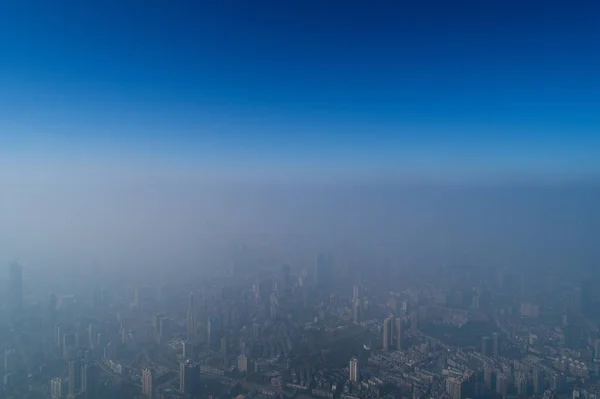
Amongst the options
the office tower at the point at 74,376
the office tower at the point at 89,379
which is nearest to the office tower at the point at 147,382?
the office tower at the point at 89,379

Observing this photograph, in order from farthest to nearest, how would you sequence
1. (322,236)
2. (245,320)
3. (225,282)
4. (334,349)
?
(322,236) → (225,282) → (245,320) → (334,349)

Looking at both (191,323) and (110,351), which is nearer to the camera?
(110,351)

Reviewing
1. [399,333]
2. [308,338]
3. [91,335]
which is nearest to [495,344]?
[399,333]

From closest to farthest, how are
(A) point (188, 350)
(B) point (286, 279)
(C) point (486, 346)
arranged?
(A) point (188, 350) → (C) point (486, 346) → (B) point (286, 279)

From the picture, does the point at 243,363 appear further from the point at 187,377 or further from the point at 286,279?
the point at 286,279

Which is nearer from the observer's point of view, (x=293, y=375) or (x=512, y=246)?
(x=293, y=375)

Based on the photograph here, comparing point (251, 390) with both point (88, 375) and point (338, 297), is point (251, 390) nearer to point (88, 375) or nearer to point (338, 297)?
point (88, 375)

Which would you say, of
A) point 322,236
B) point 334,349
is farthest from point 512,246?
point 334,349
